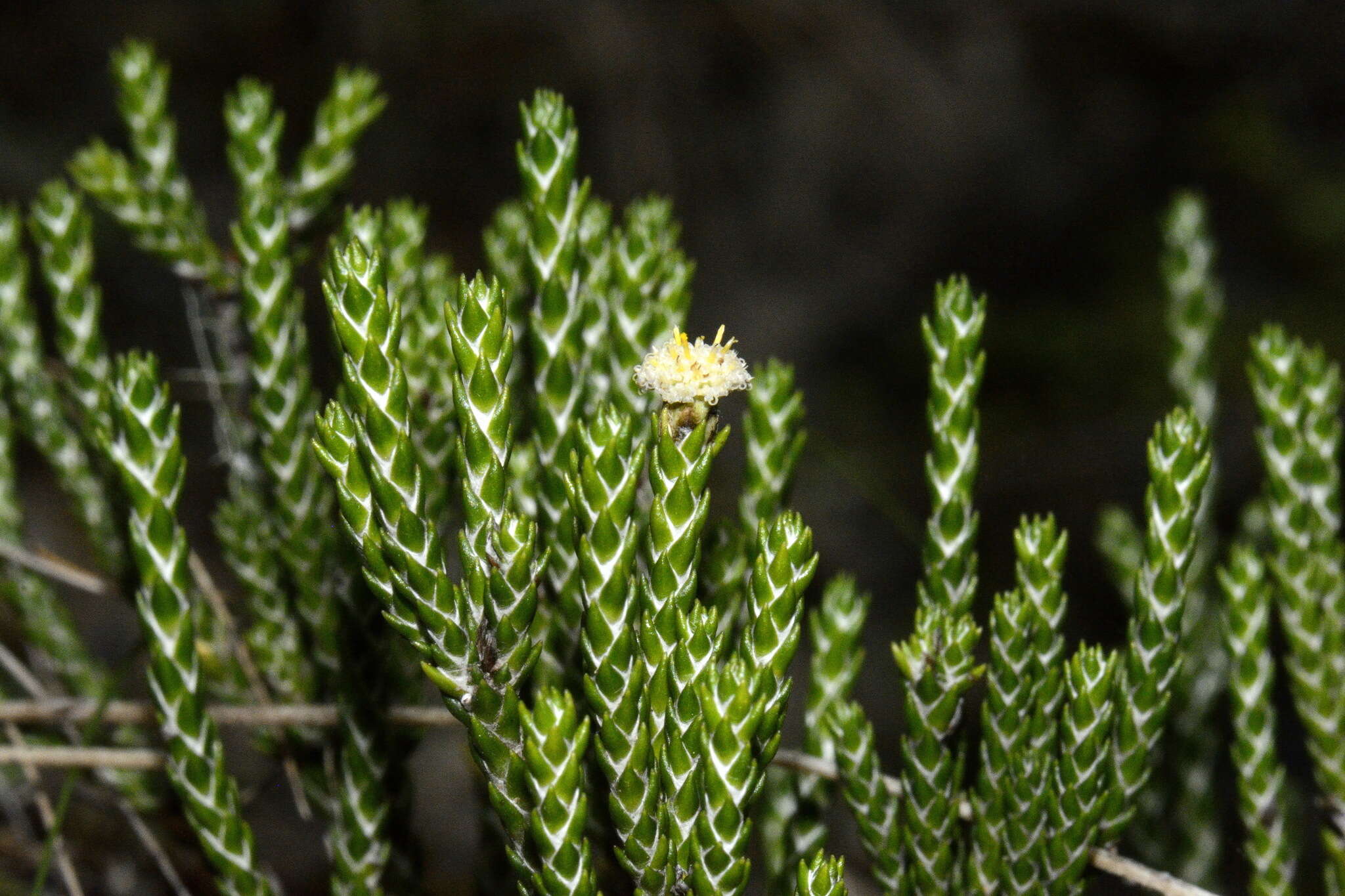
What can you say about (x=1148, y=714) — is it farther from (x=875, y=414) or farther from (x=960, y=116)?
(x=960, y=116)

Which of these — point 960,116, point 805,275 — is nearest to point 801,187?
point 805,275

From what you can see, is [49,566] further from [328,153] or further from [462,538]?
[462,538]

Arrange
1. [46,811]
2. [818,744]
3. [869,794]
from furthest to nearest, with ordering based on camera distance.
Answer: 1. [46,811]
2. [818,744]
3. [869,794]

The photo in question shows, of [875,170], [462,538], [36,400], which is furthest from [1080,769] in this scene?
[875,170]

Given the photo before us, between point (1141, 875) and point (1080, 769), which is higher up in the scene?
point (1080, 769)

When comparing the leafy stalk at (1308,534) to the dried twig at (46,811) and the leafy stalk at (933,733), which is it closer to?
Answer: the leafy stalk at (933,733)

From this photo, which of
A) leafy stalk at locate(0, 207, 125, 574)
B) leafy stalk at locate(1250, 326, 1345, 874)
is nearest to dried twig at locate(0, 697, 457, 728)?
leafy stalk at locate(0, 207, 125, 574)
